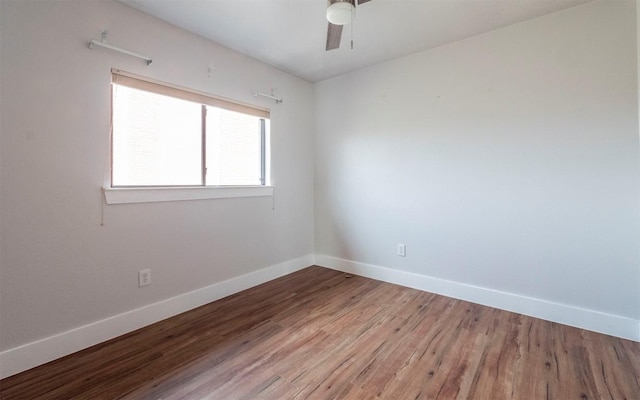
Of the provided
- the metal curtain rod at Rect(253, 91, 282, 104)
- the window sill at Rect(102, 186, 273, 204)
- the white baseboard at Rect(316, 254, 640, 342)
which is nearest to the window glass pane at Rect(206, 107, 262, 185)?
the window sill at Rect(102, 186, 273, 204)

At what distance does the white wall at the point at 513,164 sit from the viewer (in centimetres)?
217

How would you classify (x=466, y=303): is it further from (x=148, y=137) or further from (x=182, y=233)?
(x=148, y=137)

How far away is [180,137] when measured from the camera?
2.60m

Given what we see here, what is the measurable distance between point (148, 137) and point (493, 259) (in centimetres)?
321

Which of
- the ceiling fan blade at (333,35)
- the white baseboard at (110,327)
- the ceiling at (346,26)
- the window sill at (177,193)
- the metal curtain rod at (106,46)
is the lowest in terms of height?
the white baseboard at (110,327)

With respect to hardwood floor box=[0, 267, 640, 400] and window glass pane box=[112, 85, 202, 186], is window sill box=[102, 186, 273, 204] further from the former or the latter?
hardwood floor box=[0, 267, 640, 400]

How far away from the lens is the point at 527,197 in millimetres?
2504

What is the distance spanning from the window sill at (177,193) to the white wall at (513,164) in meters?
1.27

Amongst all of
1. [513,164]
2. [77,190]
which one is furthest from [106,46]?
[513,164]

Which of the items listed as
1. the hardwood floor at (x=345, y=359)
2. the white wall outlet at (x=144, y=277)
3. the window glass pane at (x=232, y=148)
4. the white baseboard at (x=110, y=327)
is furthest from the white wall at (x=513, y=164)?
the white wall outlet at (x=144, y=277)

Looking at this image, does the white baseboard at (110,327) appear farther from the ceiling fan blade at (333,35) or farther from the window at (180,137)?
the ceiling fan blade at (333,35)

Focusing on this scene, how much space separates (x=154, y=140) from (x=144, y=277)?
1120 mm

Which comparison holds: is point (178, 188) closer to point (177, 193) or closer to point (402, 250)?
point (177, 193)

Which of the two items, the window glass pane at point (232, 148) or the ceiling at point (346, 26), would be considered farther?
the window glass pane at point (232, 148)
